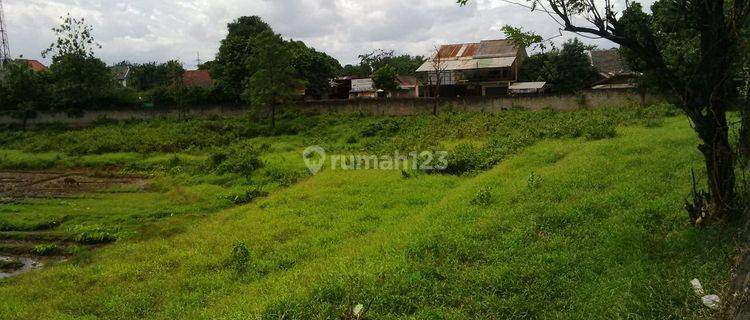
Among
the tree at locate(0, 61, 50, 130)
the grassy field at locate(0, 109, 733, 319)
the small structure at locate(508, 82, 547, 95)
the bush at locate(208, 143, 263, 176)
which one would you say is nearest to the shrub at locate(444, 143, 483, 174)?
the grassy field at locate(0, 109, 733, 319)

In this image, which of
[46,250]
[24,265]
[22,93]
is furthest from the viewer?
[22,93]

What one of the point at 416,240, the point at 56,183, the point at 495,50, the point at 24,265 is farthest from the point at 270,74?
the point at 416,240

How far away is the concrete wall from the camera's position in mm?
26344

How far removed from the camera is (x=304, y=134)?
90.2 feet

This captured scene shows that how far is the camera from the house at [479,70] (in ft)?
120

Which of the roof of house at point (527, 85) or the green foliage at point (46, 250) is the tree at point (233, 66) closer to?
the roof of house at point (527, 85)

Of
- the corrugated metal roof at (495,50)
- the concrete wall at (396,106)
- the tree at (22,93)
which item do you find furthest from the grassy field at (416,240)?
the tree at (22,93)

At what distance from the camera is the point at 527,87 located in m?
34.6

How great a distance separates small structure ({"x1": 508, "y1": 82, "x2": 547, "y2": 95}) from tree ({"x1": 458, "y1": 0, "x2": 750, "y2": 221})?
27.6 m

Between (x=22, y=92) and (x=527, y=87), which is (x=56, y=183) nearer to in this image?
(x=22, y=92)

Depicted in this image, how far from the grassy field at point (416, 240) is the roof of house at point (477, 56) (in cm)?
1697

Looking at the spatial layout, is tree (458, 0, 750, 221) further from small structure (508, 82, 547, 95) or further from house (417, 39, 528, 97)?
house (417, 39, 528, 97)
